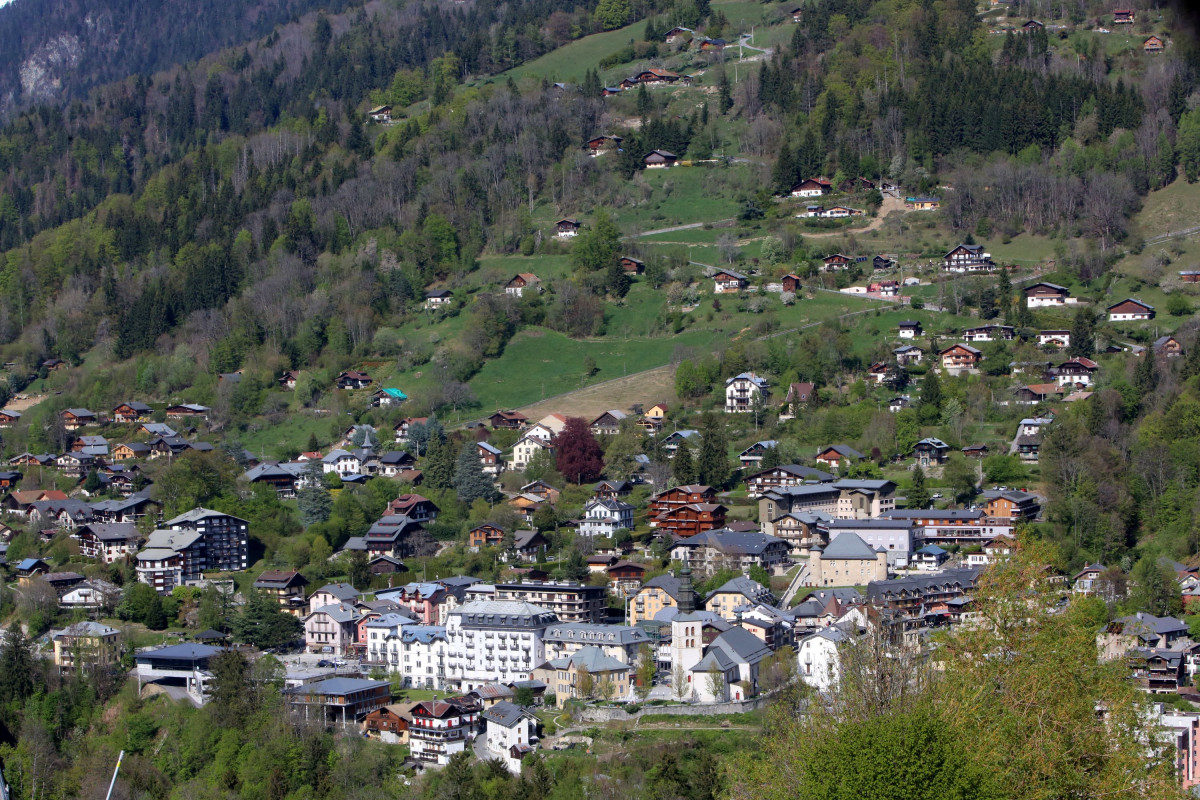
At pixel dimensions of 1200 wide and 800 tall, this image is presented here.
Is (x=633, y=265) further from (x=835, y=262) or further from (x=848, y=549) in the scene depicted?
(x=848, y=549)

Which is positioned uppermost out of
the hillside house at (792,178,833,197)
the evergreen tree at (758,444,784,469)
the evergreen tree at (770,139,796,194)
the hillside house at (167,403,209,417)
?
the evergreen tree at (770,139,796,194)

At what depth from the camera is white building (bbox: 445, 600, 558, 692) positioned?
43875 millimetres

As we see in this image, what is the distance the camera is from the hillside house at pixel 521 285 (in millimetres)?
74812

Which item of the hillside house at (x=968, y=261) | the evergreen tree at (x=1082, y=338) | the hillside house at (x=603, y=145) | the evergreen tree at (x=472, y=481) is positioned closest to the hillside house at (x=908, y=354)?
the evergreen tree at (x=1082, y=338)

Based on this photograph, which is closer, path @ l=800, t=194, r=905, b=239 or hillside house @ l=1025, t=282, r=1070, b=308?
hillside house @ l=1025, t=282, r=1070, b=308

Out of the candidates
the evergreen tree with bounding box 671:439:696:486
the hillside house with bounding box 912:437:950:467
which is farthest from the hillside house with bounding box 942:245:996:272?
the evergreen tree with bounding box 671:439:696:486

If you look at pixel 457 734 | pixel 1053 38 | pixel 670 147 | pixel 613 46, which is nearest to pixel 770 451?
pixel 457 734

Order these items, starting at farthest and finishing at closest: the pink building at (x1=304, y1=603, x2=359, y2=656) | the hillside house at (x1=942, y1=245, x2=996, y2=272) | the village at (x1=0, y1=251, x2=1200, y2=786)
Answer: the hillside house at (x1=942, y1=245, x2=996, y2=272)
the pink building at (x1=304, y1=603, x2=359, y2=656)
the village at (x1=0, y1=251, x2=1200, y2=786)

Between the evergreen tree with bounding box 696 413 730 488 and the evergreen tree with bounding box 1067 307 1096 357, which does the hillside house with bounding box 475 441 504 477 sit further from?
the evergreen tree with bounding box 1067 307 1096 357

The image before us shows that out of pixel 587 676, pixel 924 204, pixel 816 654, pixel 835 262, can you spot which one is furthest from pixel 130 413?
pixel 816 654

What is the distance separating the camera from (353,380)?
232ft

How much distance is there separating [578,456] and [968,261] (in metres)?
A: 22.5

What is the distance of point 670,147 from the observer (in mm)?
87688

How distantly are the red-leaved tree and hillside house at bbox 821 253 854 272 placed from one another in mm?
18648
